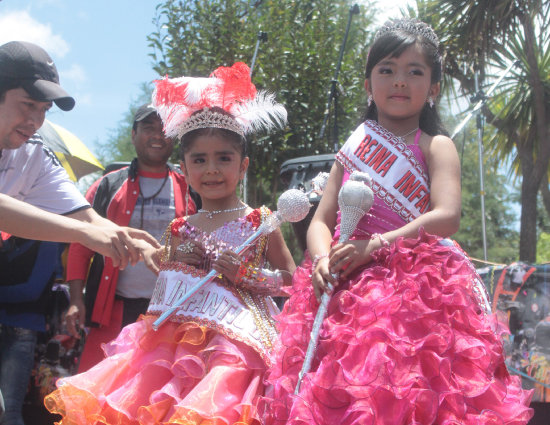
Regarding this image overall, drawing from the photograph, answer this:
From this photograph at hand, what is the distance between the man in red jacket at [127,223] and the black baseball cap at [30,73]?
3.29 feet

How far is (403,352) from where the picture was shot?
169 centimetres

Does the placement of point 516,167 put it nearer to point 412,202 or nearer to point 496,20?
point 496,20

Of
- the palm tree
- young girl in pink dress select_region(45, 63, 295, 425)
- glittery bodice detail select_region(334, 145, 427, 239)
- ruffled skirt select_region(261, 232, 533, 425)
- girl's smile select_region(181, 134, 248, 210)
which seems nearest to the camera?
ruffled skirt select_region(261, 232, 533, 425)

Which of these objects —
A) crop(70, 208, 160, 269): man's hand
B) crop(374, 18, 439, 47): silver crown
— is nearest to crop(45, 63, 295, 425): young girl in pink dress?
crop(70, 208, 160, 269): man's hand

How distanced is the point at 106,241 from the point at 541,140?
28.0 feet

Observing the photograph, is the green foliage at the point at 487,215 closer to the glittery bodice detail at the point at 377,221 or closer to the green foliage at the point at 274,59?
the green foliage at the point at 274,59

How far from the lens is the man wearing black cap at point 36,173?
7.97 ft

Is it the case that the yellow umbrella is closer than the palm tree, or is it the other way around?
the yellow umbrella

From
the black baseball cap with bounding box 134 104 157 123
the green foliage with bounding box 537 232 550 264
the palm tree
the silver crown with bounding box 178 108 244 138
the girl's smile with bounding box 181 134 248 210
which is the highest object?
the palm tree

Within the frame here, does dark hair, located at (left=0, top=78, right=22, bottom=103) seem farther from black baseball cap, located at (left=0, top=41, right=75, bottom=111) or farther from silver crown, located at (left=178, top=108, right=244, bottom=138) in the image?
silver crown, located at (left=178, top=108, right=244, bottom=138)

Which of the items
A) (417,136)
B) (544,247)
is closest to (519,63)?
(417,136)

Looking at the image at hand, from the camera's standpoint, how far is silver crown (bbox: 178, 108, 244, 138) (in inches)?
108

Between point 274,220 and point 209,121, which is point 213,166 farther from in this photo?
point 274,220

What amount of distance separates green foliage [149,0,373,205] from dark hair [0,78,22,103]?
16.6ft
